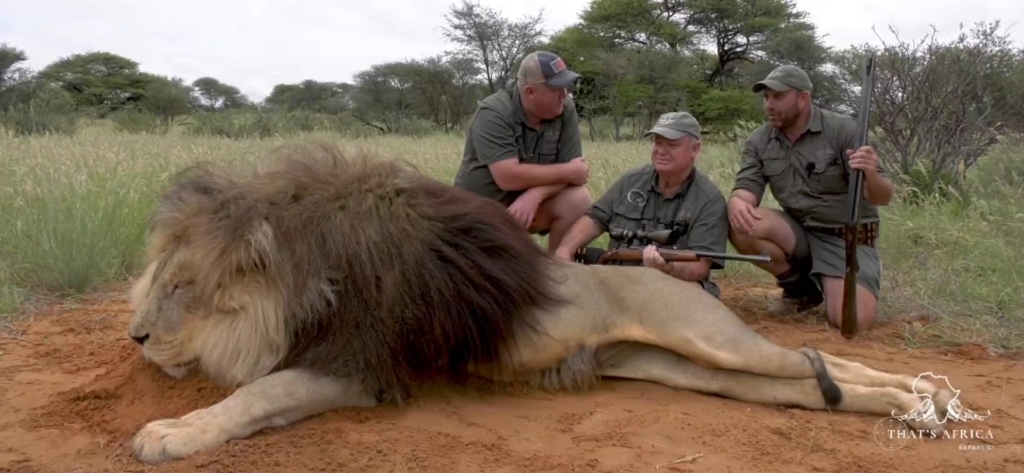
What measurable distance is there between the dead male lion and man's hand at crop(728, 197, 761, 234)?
129 cm

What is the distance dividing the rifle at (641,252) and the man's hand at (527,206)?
35 centimetres

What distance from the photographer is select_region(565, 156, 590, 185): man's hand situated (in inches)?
197

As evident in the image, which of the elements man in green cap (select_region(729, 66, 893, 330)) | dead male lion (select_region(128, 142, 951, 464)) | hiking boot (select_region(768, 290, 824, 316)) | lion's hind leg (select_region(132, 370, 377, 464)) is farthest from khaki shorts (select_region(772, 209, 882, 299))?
lion's hind leg (select_region(132, 370, 377, 464))

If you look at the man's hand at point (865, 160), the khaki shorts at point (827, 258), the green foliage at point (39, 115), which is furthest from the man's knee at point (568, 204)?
the green foliage at point (39, 115)

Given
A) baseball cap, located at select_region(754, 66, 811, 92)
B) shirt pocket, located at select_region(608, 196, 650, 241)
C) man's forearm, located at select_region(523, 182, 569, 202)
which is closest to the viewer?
shirt pocket, located at select_region(608, 196, 650, 241)

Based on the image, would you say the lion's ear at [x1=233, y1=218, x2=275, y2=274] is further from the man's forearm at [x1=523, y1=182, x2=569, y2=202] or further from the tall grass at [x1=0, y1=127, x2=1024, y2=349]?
the man's forearm at [x1=523, y1=182, x2=569, y2=202]

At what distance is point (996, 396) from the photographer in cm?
369

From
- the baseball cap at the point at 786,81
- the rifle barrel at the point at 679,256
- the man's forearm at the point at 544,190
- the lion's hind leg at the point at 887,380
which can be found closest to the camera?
the lion's hind leg at the point at 887,380

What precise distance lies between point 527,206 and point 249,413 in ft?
7.93

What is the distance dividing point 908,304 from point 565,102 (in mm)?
2275

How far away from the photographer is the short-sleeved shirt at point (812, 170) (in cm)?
493

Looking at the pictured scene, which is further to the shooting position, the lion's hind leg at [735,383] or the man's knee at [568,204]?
the man's knee at [568,204]

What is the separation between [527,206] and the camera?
194 inches

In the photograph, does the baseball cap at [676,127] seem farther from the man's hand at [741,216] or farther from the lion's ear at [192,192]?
the lion's ear at [192,192]
